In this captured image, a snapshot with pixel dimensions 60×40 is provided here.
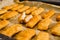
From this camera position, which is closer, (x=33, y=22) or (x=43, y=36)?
(x=43, y=36)

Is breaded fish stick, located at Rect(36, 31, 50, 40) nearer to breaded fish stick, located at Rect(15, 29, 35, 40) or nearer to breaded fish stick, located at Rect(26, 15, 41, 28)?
breaded fish stick, located at Rect(15, 29, 35, 40)

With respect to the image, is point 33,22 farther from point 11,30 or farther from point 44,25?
point 11,30

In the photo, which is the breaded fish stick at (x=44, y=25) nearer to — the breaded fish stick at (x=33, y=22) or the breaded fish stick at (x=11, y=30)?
the breaded fish stick at (x=33, y=22)

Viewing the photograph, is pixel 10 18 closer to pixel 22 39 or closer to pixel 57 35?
pixel 22 39

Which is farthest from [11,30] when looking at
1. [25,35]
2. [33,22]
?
[33,22]

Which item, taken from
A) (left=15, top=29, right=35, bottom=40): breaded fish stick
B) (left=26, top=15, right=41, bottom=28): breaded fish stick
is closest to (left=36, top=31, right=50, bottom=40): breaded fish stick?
(left=15, top=29, right=35, bottom=40): breaded fish stick

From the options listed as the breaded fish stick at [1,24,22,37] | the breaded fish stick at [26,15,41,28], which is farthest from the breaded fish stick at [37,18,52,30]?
the breaded fish stick at [1,24,22,37]

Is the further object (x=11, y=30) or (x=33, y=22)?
(x=33, y=22)

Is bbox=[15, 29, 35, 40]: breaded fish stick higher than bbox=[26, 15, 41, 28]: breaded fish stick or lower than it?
lower

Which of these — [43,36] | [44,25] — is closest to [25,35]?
[43,36]

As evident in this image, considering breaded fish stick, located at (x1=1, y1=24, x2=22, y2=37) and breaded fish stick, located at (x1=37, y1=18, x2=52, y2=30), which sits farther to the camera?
breaded fish stick, located at (x1=37, y1=18, x2=52, y2=30)

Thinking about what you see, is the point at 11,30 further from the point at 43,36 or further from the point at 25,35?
the point at 43,36

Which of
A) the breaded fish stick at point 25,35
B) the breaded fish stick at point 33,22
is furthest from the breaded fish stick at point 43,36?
the breaded fish stick at point 33,22

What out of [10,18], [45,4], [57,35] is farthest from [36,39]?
[45,4]
